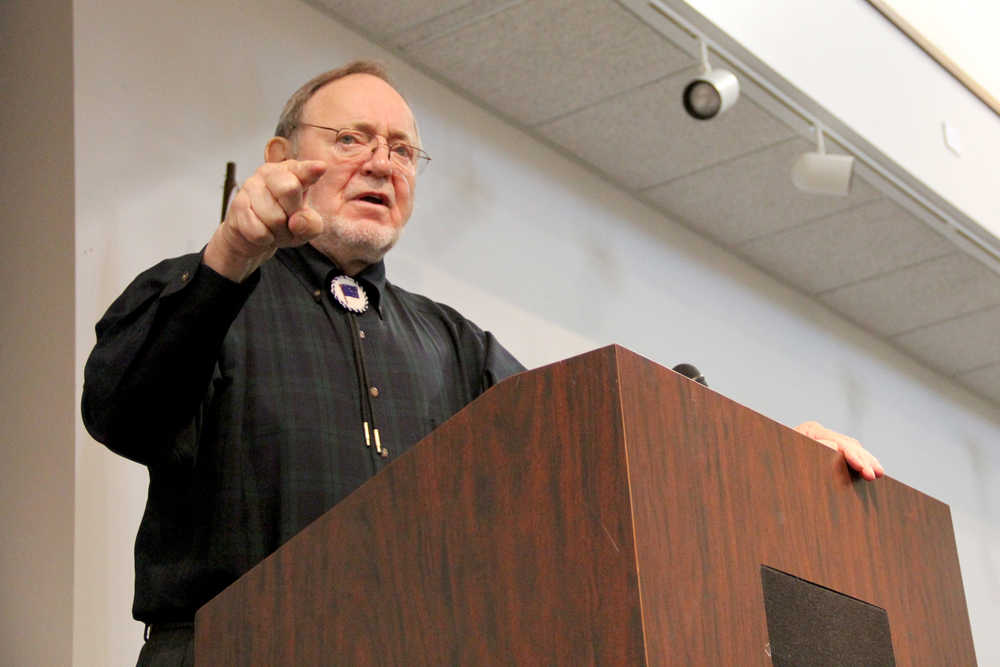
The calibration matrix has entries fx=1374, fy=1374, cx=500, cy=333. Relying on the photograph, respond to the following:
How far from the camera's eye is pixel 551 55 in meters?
3.61

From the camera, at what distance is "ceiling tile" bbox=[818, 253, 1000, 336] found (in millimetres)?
4984

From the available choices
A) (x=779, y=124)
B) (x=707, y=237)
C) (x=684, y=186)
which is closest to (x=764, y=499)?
(x=779, y=124)

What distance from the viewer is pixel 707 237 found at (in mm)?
4715

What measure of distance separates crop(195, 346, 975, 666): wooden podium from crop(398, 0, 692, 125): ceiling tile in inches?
95.9

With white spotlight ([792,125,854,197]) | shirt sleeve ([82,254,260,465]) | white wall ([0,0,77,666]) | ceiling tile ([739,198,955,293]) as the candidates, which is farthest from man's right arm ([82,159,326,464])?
ceiling tile ([739,198,955,293])

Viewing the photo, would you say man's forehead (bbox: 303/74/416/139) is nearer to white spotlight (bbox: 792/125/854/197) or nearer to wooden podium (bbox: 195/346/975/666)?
wooden podium (bbox: 195/346/975/666)

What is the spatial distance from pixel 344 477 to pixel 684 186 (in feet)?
9.72

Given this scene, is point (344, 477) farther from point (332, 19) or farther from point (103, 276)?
point (332, 19)

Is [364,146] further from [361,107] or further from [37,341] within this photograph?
[37,341]

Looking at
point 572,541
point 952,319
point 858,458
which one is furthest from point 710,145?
point 572,541

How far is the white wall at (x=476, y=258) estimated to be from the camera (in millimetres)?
2652

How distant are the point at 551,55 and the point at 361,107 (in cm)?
173

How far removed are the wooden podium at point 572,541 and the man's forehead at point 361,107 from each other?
35.8 inches

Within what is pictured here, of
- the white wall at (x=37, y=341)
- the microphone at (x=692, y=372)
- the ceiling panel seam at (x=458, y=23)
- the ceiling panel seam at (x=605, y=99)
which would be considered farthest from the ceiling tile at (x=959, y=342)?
the microphone at (x=692, y=372)
